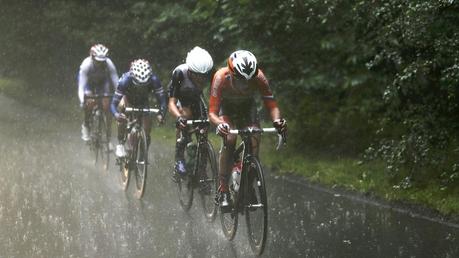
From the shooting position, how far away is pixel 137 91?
34.9ft

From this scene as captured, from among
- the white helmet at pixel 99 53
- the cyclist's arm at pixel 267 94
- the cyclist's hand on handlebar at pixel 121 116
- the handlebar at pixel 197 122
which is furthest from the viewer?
the white helmet at pixel 99 53

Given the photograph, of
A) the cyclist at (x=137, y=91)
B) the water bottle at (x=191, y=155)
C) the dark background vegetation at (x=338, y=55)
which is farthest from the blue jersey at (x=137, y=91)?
the dark background vegetation at (x=338, y=55)

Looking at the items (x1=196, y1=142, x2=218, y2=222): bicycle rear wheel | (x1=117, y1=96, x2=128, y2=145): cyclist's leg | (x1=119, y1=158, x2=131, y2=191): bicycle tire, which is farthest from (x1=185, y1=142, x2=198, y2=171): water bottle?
(x1=117, y1=96, x2=128, y2=145): cyclist's leg

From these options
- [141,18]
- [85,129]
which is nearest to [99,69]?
[85,129]

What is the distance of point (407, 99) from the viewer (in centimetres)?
964

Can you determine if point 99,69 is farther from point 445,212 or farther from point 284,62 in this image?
point 445,212

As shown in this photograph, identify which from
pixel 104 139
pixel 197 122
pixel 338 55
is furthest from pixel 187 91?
pixel 104 139

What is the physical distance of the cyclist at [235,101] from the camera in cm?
738

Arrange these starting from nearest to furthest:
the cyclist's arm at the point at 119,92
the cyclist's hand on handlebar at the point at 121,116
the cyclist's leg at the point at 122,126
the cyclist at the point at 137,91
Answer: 1. the cyclist at the point at 137,91
2. the cyclist's arm at the point at 119,92
3. the cyclist's hand on handlebar at the point at 121,116
4. the cyclist's leg at the point at 122,126

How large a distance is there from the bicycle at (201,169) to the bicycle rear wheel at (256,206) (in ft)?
3.91

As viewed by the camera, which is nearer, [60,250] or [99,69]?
[60,250]

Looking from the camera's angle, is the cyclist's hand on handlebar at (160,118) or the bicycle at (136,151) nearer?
the cyclist's hand on handlebar at (160,118)

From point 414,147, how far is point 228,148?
2470 millimetres

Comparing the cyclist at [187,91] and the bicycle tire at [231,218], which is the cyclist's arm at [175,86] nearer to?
the cyclist at [187,91]
